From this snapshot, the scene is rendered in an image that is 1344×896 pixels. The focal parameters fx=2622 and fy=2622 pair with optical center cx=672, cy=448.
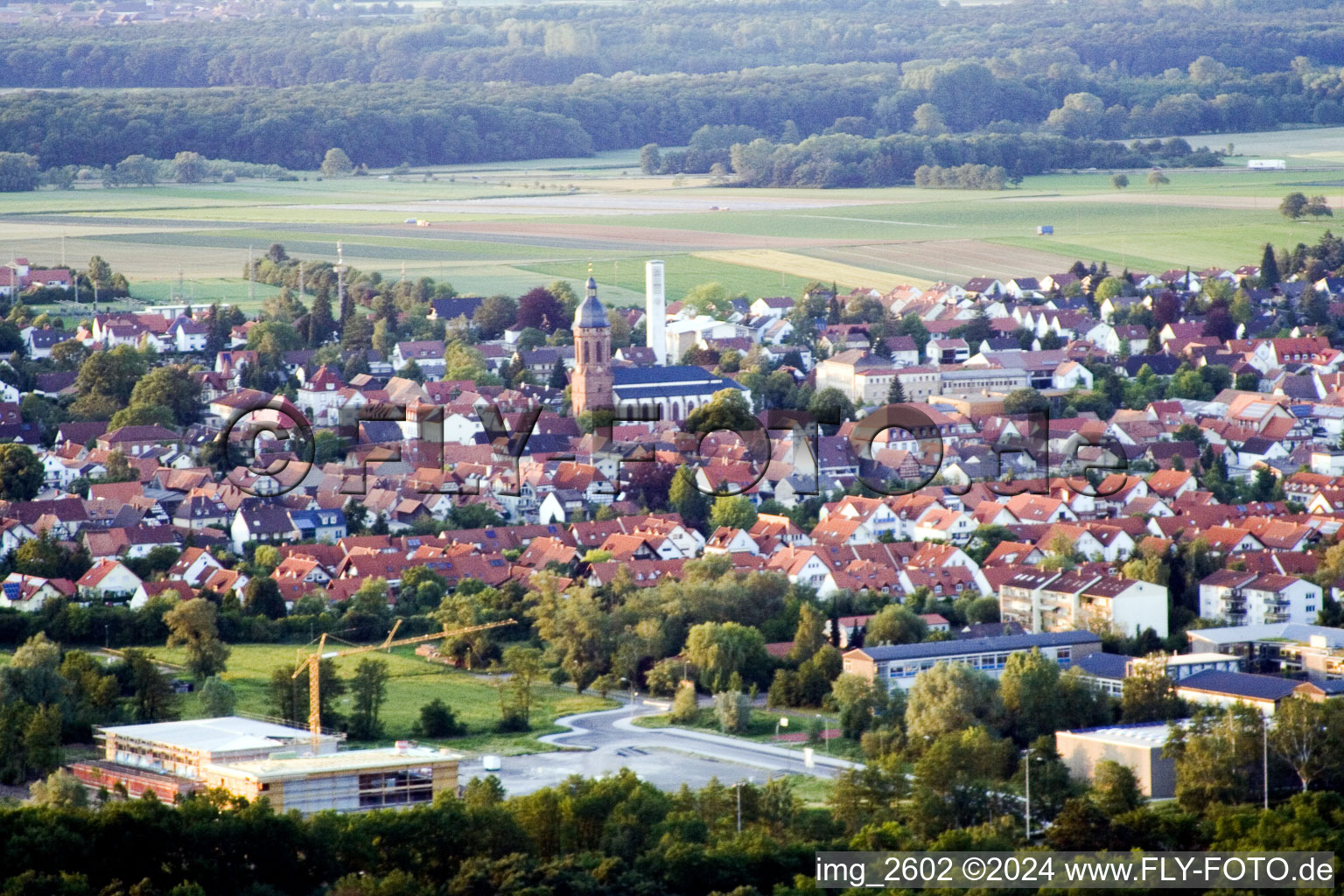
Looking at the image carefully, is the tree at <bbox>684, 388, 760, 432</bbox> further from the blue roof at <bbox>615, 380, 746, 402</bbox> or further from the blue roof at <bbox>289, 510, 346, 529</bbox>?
the blue roof at <bbox>289, 510, 346, 529</bbox>

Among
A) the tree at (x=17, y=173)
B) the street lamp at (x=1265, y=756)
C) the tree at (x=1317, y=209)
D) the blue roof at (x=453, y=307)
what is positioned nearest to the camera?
the street lamp at (x=1265, y=756)

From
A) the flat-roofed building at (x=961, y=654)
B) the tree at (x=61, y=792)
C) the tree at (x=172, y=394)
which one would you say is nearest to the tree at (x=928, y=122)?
the tree at (x=172, y=394)

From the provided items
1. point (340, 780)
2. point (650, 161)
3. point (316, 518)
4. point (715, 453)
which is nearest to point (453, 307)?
point (715, 453)

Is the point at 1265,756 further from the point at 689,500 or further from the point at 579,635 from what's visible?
the point at 689,500

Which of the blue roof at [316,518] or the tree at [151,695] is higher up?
the tree at [151,695]

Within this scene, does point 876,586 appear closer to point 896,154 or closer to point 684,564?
point 684,564

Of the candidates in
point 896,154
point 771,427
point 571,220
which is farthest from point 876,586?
point 896,154

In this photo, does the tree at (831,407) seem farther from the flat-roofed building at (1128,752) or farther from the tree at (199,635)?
the flat-roofed building at (1128,752)
